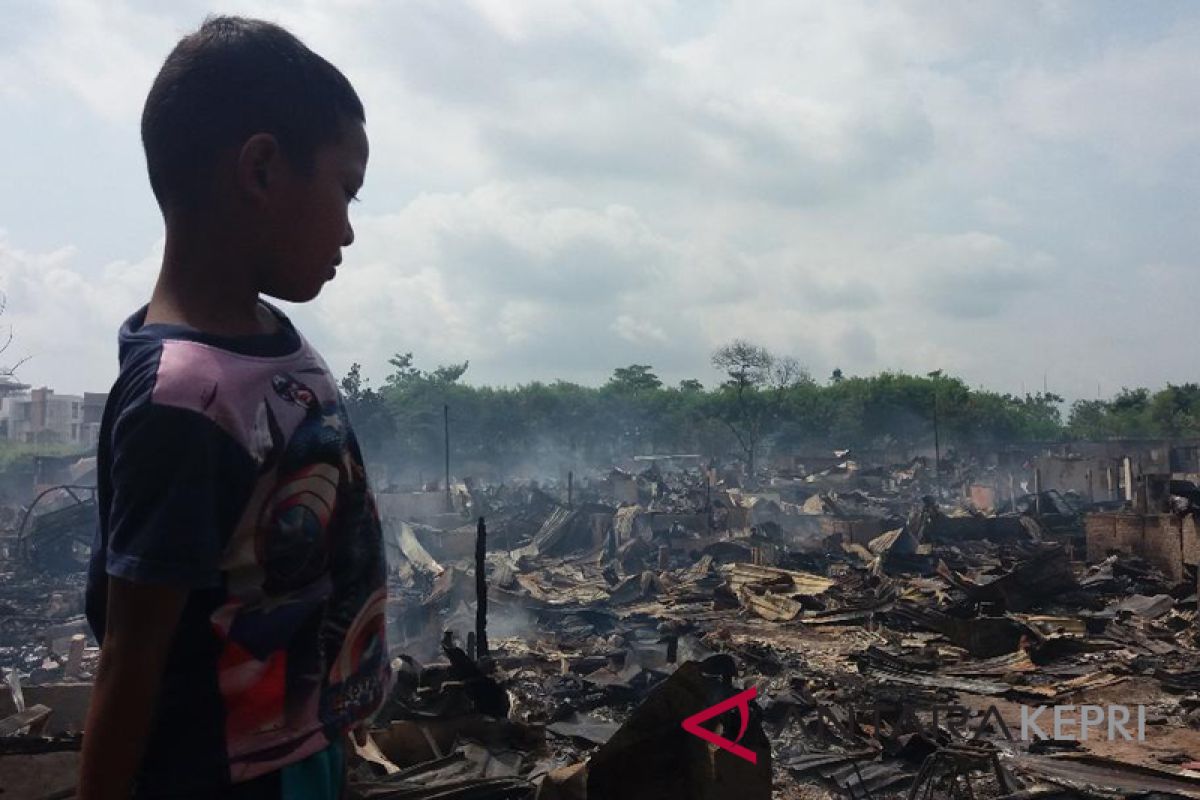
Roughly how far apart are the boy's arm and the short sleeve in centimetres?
4

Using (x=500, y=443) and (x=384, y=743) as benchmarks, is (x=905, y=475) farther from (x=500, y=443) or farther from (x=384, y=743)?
(x=384, y=743)

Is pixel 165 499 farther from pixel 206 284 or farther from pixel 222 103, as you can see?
pixel 222 103

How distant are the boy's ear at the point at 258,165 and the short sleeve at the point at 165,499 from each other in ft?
1.24

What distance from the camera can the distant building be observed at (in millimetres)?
66125

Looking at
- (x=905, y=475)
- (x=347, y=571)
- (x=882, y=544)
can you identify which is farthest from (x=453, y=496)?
(x=347, y=571)

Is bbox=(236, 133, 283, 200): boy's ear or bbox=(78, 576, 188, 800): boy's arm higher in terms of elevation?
bbox=(236, 133, 283, 200): boy's ear

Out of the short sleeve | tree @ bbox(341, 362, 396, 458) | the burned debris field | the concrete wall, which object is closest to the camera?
the short sleeve

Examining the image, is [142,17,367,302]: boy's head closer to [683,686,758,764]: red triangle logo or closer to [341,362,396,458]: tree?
[683,686,758,764]: red triangle logo

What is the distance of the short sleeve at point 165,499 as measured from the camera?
1.05 m

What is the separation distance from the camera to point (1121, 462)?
32.7m

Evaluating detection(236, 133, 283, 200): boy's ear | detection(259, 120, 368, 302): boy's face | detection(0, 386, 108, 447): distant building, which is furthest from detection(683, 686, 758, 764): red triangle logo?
detection(0, 386, 108, 447): distant building

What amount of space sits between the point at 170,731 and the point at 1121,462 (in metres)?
37.2

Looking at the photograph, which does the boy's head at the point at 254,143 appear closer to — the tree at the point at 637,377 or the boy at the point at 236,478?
the boy at the point at 236,478

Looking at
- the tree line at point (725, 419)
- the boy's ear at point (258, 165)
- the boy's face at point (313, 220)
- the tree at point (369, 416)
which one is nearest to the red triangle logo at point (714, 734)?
the boy's face at point (313, 220)
